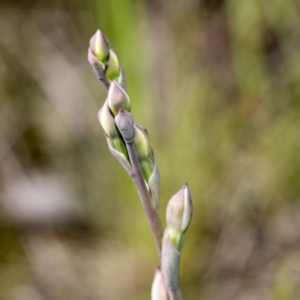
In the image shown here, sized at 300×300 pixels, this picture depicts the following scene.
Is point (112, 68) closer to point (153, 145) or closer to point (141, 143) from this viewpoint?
point (141, 143)

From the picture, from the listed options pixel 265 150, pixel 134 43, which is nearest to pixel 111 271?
pixel 265 150

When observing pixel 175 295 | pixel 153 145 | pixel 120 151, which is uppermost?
pixel 153 145

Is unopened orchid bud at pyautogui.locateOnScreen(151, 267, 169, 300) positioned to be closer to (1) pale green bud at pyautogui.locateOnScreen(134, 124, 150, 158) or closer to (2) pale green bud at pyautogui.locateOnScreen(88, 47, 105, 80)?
(1) pale green bud at pyautogui.locateOnScreen(134, 124, 150, 158)

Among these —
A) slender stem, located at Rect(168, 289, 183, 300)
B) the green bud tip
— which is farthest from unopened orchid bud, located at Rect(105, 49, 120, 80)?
slender stem, located at Rect(168, 289, 183, 300)

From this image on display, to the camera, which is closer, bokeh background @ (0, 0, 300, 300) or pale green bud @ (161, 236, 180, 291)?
pale green bud @ (161, 236, 180, 291)

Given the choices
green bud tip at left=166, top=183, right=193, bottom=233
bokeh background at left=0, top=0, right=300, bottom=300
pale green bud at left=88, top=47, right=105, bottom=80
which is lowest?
green bud tip at left=166, top=183, right=193, bottom=233

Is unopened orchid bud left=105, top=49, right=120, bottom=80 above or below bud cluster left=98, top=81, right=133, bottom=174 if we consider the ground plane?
above

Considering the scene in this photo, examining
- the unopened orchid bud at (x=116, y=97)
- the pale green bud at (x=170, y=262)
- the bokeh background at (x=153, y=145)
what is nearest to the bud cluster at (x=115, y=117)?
the unopened orchid bud at (x=116, y=97)

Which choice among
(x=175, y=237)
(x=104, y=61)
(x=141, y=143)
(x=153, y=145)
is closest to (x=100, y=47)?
(x=104, y=61)
